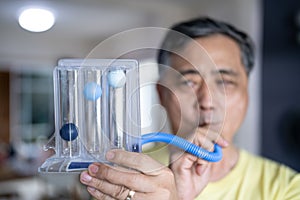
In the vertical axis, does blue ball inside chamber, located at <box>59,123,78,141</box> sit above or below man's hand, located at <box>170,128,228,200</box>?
above

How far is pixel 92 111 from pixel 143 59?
8cm

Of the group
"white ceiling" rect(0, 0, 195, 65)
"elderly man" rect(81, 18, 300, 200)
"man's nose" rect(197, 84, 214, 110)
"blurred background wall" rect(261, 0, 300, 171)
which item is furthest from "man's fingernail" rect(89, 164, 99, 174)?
"blurred background wall" rect(261, 0, 300, 171)

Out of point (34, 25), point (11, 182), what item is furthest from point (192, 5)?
point (11, 182)

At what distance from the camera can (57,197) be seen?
2256mm

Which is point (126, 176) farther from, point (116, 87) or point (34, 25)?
point (34, 25)

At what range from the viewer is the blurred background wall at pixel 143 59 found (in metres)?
1.52

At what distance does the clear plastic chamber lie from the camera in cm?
34

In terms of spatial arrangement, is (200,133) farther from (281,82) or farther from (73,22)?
(73,22)

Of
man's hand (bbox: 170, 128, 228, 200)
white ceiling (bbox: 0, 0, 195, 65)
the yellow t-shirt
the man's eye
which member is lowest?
the yellow t-shirt

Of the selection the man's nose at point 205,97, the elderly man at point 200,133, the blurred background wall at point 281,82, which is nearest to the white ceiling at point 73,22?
the blurred background wall at point 281,82

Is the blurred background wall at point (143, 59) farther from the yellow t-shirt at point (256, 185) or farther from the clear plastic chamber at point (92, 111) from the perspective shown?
the yellow t-shirt at point (256, 185)

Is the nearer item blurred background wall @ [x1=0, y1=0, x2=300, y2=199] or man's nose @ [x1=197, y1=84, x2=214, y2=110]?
man's nose @ [x1=197, y1=84, x2=214, y2=110]

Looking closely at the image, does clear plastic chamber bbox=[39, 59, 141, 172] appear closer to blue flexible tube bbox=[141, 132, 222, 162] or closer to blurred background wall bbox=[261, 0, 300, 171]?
blue flexible tube bbox=[141, 132, 222, 162]

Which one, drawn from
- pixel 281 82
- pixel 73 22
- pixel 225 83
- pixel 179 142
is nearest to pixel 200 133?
pixel 179 142
